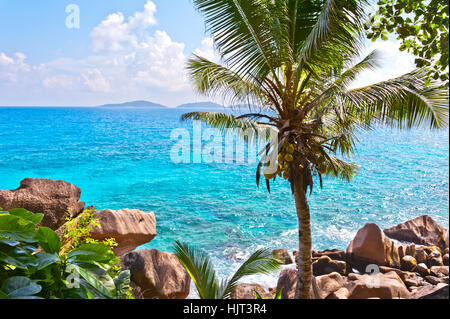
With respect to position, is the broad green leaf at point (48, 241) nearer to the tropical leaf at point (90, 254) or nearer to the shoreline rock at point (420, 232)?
the tropical leaf at point (90, 254)

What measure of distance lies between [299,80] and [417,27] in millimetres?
1518

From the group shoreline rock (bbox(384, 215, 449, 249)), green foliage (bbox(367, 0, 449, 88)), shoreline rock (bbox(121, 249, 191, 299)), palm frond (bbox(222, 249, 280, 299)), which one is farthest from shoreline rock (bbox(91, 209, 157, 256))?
shoreline rock (bbox(384, 215, 449, 249))

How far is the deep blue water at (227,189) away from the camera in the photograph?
11.9 metres

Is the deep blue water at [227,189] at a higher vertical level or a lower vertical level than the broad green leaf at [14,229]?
lower

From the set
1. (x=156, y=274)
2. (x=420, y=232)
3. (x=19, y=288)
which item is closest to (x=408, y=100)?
(x=19, y=288)

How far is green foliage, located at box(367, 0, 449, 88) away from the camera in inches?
82.1

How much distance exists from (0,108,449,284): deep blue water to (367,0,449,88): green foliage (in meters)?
6.06

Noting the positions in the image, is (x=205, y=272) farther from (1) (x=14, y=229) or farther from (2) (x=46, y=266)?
(1) (x=14, y=229)

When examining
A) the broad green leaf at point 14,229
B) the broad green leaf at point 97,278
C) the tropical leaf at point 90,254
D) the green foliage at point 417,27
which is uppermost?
the green foliage at point 417,27

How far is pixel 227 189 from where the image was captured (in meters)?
18.8

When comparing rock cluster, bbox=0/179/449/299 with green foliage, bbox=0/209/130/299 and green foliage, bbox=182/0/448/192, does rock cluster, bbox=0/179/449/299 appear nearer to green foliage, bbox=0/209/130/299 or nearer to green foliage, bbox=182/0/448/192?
green foliage, bbox=182/0/448/192

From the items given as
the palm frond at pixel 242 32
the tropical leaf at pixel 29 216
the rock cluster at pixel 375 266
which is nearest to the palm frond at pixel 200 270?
the tropical leaf at pixel 29 216

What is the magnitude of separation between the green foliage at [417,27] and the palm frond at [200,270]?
2.12 m

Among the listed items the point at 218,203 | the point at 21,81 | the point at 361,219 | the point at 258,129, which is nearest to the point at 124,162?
the point at 218,203
